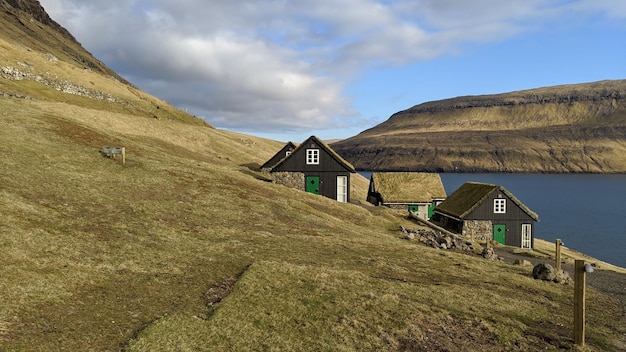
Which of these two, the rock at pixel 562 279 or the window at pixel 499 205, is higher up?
the window at pixel 499 205

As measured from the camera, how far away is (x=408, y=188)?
67.0 m

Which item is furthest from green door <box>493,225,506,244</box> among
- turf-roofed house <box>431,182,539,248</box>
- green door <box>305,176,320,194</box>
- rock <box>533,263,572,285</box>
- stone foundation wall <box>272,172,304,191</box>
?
rock <box>533,263,572,285</box>

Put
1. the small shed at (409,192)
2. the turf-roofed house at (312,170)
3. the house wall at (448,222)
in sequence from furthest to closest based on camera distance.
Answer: the small shed at (409,192) < the turf-roofed house at (312,170) < the house wall at (448,222)

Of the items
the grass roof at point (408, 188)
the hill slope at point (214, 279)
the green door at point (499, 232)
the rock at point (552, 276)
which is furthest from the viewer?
the grass roof at point (408, 188)

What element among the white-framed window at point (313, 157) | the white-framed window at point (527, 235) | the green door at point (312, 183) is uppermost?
the white-framed window at point (313, 157)

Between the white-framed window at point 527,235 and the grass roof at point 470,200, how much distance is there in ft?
4.93

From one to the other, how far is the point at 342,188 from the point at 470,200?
17.5m

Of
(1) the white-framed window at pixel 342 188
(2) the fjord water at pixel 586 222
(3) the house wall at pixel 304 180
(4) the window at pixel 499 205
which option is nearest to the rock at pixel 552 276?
(4) the window at pixel 499 205

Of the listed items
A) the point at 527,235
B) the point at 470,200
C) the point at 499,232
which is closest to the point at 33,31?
the point at 470,200

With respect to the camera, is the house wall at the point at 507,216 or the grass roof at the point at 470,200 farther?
the house wall at the point at 507,216

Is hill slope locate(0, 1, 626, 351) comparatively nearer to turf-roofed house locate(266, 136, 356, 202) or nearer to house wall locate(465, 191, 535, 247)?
turf-roofed house locate(266, 136, 356, 202)

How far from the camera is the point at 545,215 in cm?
11469

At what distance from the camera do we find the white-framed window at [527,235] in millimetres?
51750

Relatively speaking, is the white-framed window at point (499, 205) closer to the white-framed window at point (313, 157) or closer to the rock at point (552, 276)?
the white-framed window at point (313, 157)
